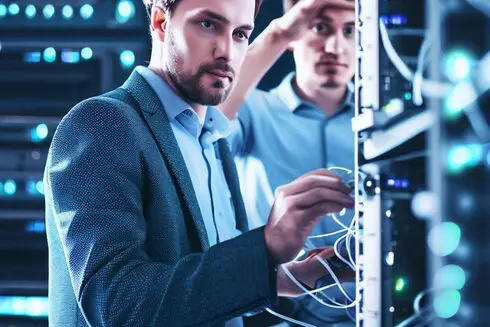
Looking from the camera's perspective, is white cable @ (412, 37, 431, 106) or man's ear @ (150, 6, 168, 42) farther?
man's ear @ (150, 6, 168, 42)

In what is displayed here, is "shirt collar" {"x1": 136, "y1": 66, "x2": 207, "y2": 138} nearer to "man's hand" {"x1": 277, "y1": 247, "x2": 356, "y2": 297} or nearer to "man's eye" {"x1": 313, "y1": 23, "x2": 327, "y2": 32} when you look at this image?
"man's hand" {"x1": 277, "y1": 247, "x2": 356, "y2": 297}

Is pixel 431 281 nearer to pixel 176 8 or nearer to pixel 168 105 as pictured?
pixel 168 105

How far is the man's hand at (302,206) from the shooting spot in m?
0.83

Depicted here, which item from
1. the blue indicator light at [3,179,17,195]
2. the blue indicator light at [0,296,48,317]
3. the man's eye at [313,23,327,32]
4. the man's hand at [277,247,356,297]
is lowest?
the blue indicator light at [0,296,48,317]

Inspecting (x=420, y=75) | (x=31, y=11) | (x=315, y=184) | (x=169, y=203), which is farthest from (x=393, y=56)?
(x=31, y=11)

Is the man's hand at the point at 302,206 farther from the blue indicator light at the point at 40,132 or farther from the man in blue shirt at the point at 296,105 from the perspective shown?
the blue indicator light at the point at 40,132

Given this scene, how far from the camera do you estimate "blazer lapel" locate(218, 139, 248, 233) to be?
1.29 m

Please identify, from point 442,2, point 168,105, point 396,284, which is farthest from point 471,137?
point 168,105

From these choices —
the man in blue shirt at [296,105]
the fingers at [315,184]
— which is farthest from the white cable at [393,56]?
the man in blue shirt at [296,105]

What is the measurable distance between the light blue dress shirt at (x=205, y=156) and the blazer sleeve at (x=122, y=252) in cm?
16

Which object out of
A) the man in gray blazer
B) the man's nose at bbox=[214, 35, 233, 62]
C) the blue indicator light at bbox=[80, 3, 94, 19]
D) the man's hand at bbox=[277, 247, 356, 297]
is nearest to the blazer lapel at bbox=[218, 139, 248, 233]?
the man in gray blazer

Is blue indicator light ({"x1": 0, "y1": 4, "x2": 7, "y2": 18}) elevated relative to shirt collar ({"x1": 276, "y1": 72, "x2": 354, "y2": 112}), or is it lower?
elevated

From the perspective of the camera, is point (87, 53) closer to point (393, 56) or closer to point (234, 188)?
point (234, 188)

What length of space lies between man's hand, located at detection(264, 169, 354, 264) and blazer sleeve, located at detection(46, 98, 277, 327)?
1.1 inches
